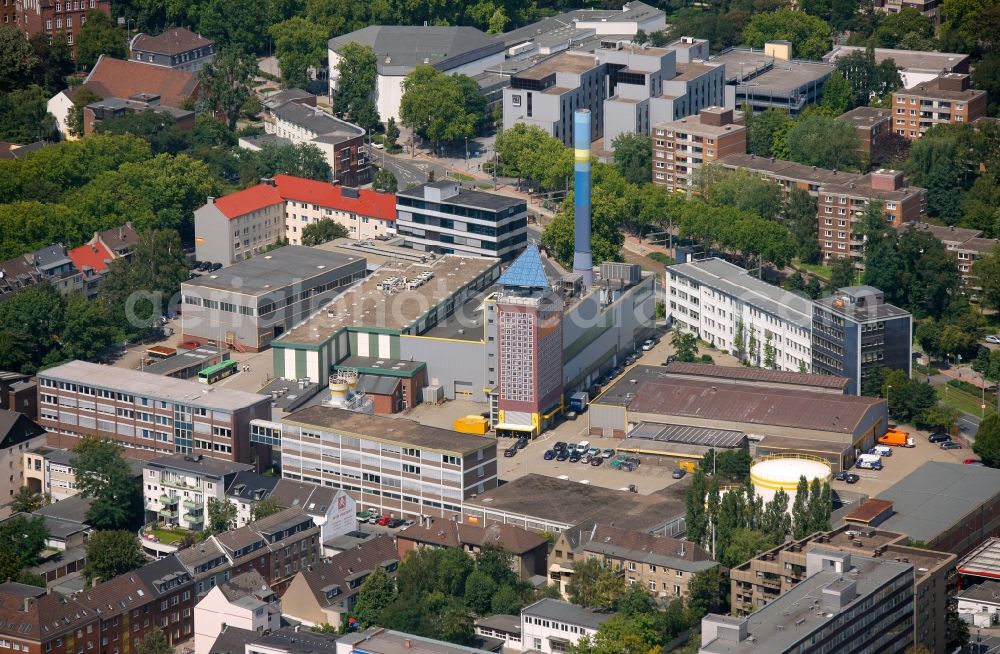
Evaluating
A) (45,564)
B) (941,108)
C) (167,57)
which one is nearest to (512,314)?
(45,564)

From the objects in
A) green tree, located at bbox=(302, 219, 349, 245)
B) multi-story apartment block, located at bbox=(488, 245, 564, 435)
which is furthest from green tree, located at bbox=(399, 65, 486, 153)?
multi-story apartment block, located at bbox=(488, 245, 564, 435)

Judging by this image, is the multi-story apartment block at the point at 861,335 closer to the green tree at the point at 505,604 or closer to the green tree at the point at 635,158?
the green tree at the point at 505,604

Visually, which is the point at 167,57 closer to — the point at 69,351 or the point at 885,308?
the point at 69,351

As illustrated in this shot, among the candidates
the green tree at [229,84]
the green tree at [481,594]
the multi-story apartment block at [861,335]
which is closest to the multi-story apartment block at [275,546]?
the green tree at [481,594]

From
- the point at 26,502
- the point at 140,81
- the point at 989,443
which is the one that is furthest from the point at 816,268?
the point at 26,502

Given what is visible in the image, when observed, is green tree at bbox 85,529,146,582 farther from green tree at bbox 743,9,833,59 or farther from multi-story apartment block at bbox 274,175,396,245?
green tree at bbox 743,9,833,59

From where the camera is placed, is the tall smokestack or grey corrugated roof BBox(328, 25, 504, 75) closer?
the tall smokestack
